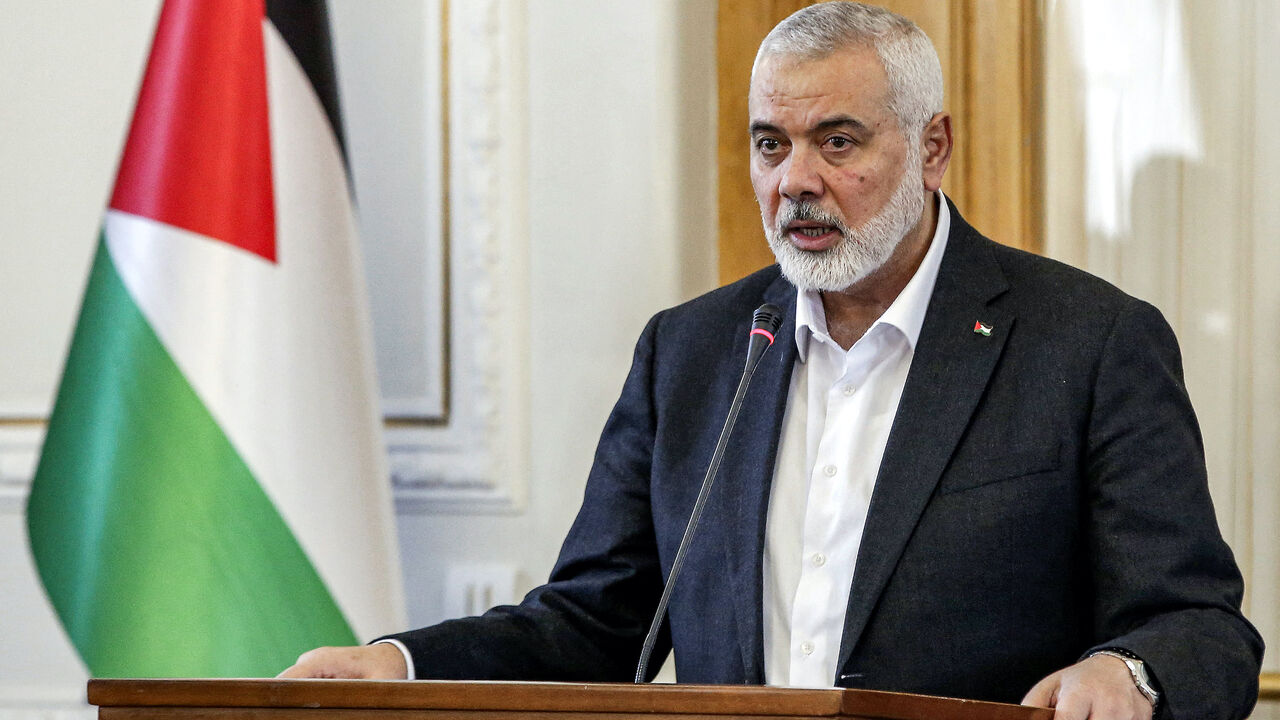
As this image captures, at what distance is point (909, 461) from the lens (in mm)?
1963

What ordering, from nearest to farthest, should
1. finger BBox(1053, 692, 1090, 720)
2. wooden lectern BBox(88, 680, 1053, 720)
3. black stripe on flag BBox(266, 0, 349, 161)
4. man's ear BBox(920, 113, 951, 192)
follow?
wooden lectern BBox(88, 680, 1053, 720)
finger BBox(1053, 692, 1090, 720)
man's ear BBox(920, 113, 951, 192)
black stripe on flag BBox(266, 0, 349, 161)

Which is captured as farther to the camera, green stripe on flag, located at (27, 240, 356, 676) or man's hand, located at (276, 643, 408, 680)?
green stripe on flag, located at (27, 240, 356, 676)

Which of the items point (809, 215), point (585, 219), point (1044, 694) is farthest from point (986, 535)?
point (585, 219)

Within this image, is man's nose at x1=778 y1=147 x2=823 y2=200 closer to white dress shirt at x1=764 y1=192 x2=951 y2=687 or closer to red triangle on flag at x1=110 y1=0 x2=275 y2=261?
white dress shirt at x1=764 y1=192 x2=951 y2=687

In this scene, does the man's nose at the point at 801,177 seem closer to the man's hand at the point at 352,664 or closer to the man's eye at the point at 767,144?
the man's eye at the point at 767,144

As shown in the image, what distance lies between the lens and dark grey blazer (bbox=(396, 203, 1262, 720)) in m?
1.83

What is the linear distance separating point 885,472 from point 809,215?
385 mm

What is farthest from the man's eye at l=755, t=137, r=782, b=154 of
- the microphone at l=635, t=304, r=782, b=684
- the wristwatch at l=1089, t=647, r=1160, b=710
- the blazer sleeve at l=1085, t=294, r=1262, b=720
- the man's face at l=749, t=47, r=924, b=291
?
the wristwatch at l=1089, t=647, r=1160, b=710

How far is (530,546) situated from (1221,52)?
1.68 metres

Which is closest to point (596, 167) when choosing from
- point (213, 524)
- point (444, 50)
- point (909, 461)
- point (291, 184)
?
point (444, 50)

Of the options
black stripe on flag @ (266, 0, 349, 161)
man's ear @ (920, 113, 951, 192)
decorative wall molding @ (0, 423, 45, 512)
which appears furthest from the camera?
decorative wall molding @ (0, 423, 45, 512)

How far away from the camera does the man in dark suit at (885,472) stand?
186 centimetres

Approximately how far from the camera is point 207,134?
2.57 metres

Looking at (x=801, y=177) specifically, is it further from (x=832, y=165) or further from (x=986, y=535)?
(x=986, y=535)
